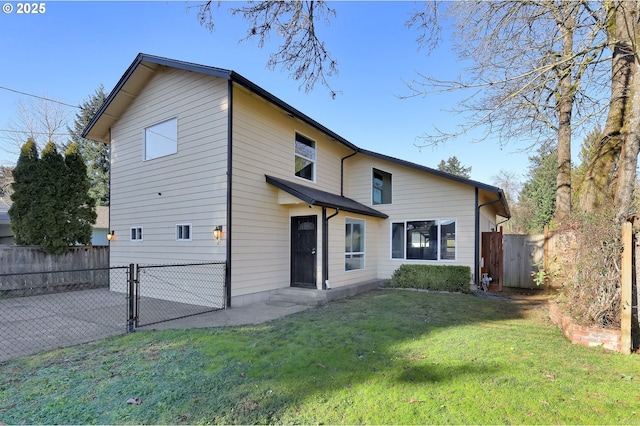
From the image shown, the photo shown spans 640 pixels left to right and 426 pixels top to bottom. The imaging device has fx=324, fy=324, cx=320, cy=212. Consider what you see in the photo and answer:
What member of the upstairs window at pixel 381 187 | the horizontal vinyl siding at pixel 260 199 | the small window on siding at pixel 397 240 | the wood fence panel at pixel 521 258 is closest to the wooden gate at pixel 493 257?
the wood fence panel at pixel 521 258

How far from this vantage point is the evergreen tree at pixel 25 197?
955 cm

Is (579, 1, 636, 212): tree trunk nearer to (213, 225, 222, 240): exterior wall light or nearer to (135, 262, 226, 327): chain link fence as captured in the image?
(213, 225, 222, 240): exterior wall light

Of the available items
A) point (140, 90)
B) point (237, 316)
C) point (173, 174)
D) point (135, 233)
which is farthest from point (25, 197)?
point (237, 316)

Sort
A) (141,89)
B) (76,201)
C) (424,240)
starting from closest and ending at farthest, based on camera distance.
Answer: (141,89)
(424,240)
(76,201)

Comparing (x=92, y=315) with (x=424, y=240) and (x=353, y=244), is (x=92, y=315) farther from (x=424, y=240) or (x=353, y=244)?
(x=424, y=240)

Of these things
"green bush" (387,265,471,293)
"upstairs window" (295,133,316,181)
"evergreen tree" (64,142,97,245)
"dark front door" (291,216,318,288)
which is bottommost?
"green bush" (387,265,471,293)

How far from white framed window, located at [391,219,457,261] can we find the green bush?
559mm

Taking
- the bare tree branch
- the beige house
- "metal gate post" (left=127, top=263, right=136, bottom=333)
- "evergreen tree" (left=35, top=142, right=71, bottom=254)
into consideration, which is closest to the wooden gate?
the beige house

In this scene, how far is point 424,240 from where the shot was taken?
10.5m

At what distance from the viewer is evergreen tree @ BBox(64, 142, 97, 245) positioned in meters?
10.3

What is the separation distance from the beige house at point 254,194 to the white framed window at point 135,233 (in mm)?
31

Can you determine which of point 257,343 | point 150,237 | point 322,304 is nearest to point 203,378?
point 257,343

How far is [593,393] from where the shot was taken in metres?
2.94

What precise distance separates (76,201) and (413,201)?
434 inches
